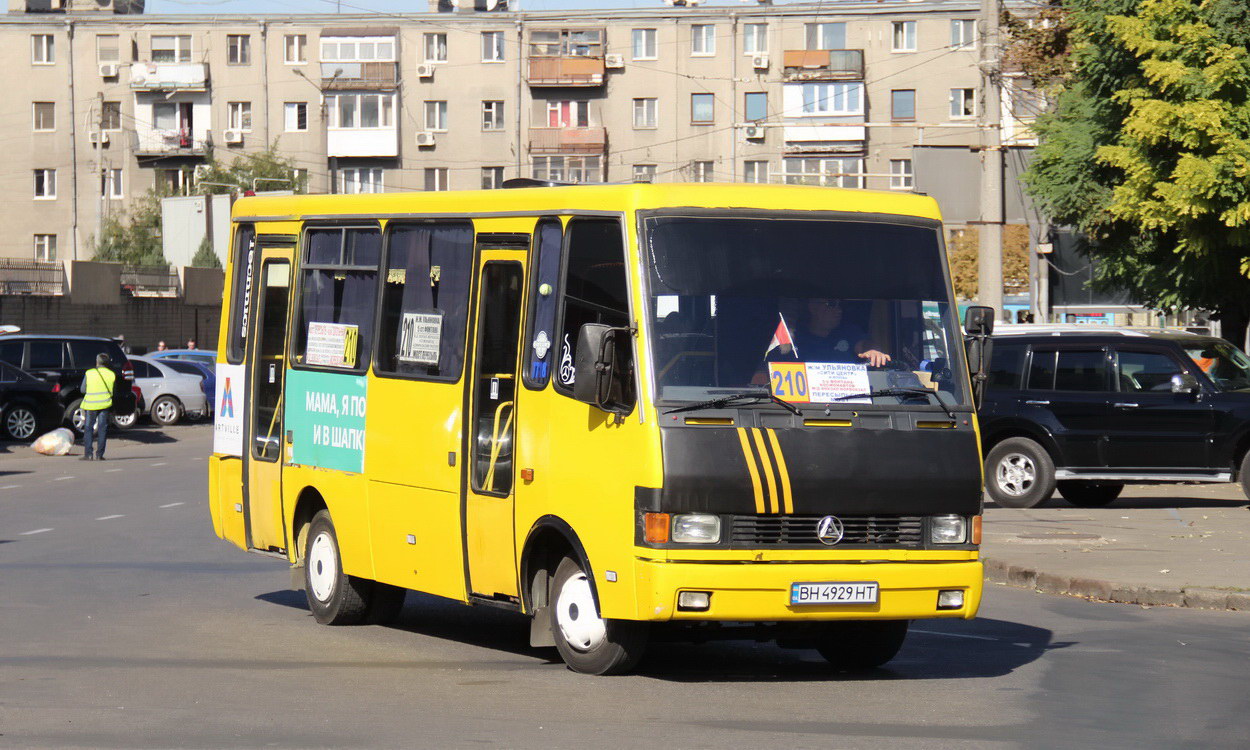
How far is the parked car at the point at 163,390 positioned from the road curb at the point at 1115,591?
28.8 m

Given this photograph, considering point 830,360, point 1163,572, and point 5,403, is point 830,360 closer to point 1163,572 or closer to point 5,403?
point 1163,572

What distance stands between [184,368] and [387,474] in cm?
3234

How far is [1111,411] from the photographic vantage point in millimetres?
21516

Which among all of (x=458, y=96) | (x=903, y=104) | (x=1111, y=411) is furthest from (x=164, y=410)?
(x=903, y=104)

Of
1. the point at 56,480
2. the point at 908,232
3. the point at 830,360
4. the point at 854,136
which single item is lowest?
the point at 56,480

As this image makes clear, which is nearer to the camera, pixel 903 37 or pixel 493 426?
pixel 493 426

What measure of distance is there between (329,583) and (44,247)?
73.2 meters

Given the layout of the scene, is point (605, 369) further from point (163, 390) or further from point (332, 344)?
point (163, 390)

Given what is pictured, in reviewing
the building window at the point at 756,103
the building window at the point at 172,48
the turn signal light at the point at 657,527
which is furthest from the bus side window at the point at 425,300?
the building window at the point at 172,48

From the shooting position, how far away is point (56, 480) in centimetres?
2755

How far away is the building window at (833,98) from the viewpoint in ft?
248

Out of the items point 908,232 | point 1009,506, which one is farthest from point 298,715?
point 1009,506

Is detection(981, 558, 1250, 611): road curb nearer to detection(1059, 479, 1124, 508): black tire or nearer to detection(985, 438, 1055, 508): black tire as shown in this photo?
detection(985, 438, 1055, 508): black tire

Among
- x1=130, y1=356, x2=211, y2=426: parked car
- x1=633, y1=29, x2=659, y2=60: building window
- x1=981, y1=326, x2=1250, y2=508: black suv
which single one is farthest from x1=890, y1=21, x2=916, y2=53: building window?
x1=981, y1=326, x2=1250, y2=508: black suv
